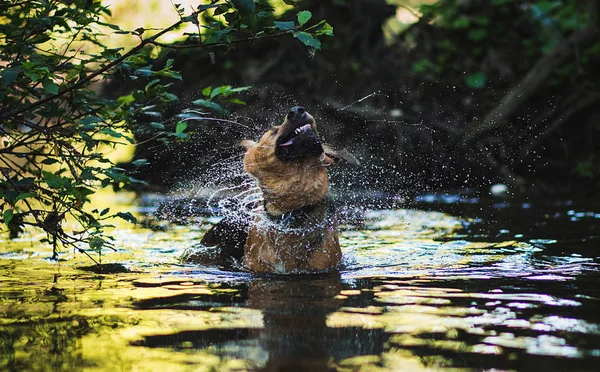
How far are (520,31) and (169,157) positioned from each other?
20.0ft

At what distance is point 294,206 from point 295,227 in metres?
0.15

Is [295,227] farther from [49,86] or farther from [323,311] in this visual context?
[49,86]

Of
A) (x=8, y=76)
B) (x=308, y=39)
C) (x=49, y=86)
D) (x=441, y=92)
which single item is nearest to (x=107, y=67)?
(x=49, y=86)

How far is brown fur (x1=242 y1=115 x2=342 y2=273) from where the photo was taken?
538cm

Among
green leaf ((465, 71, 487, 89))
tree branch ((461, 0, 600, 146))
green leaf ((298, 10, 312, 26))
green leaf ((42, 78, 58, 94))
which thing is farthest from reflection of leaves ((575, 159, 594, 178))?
green leaf ((42, 78, 58, 94))

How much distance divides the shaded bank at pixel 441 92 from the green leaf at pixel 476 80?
2 centimetres

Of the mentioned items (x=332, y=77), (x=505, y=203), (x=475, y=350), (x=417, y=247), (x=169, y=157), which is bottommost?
(x=475, y=350)

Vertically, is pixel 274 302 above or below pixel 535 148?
below

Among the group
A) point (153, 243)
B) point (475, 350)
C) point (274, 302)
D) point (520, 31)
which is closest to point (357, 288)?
point (274, 302)

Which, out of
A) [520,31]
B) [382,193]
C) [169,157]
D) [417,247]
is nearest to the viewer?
[417,247]

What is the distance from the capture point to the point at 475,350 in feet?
9.85

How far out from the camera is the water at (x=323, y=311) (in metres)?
2.93

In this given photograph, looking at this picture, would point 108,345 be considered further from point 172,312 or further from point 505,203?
point 505,203

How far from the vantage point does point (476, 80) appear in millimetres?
12406
